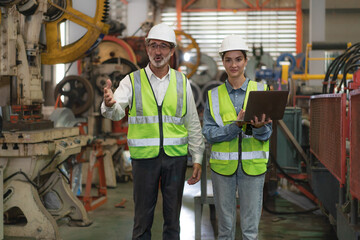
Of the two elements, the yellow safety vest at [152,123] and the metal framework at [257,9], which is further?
the metal framework at [257,9]

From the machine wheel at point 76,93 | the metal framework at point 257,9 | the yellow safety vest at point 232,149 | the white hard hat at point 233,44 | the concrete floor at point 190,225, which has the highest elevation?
the metal framework at point 257,9

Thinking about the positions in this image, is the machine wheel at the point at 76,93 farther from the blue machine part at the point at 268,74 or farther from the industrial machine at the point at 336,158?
the blue machine part at the point at 268,74

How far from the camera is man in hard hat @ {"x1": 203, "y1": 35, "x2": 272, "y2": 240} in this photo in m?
2.43

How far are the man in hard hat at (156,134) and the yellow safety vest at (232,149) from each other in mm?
220

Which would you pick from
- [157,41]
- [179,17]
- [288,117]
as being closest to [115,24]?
[288,117]

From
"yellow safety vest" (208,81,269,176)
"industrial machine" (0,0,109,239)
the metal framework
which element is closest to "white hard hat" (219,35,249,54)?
"yellow safety vest" (208,81,269,176)

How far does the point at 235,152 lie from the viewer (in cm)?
248

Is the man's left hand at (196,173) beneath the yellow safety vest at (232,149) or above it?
beneath

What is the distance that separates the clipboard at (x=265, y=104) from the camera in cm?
223

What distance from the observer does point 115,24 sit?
304 inches

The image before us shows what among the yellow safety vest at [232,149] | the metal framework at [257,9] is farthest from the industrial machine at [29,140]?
the metal framework at [257,9]

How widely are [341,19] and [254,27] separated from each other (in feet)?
9.65

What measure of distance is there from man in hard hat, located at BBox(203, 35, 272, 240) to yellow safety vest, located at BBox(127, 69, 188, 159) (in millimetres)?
197

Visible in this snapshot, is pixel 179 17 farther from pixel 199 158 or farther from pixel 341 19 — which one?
pixel 199 158
